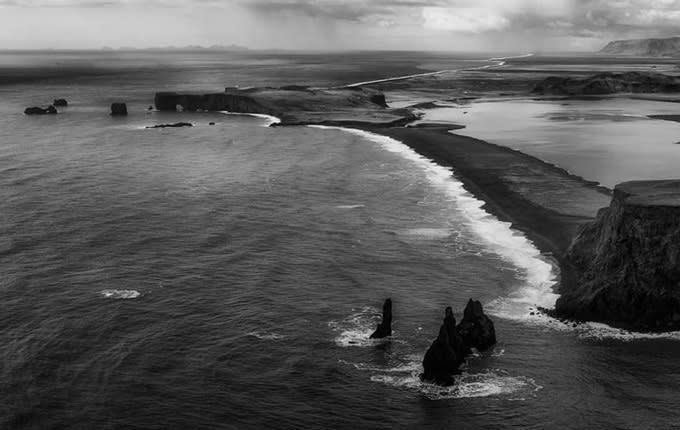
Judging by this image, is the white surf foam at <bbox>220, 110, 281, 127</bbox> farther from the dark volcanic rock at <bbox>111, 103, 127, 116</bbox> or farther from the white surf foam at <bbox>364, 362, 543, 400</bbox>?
the white surf foam at <bbox>364, 362, 543, 400</bbox>

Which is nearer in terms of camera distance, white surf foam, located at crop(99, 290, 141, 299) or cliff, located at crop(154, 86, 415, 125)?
white surf foam, located at crop(99, 290, 141, 299)

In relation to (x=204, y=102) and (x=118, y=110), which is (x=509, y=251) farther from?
(x=204, y=102)

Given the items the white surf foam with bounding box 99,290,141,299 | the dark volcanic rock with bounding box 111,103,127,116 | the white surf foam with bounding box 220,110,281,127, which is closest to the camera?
the white surf foam with bounding box 99,290,141,299

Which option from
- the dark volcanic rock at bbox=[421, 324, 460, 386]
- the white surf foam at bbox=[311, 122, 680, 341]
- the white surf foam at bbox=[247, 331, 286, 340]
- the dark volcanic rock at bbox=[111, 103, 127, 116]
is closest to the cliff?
the dark volcanic rock at bbox=[111, 103, 127, 116]

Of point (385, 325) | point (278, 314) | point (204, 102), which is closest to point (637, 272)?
point (385, 325)

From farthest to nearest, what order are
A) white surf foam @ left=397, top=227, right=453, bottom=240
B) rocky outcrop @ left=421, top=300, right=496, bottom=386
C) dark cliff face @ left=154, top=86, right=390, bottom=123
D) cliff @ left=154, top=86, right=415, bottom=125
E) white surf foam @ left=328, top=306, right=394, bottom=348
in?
dark cliff face @ left=154, top=86, right=390, bottom=123, cliff @ left=154, top=86, right=415, bottom=125, white surf foam @ left=397, top=227, right=453, bottom=240, white surf foam @ left=328, top=306, right=394, bottom=348, rocky outcrop @ left=421, top=300, right=496, bottom=386

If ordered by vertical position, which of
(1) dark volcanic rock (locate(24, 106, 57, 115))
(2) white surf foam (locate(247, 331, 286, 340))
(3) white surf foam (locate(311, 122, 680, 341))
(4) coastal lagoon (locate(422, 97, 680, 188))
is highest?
(1) dark volcanic rock (locate(24, 106, 57, 115))
